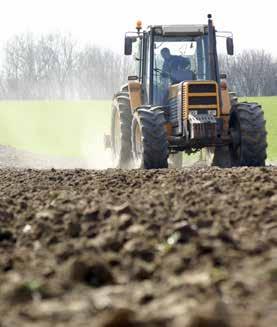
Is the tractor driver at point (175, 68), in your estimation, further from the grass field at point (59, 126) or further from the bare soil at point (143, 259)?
the grass field at point (59, 126)

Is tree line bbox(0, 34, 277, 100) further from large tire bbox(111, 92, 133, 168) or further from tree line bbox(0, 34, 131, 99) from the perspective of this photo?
large tire bbox(111, 92, 133, 168)

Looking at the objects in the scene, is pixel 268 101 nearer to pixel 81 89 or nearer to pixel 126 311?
pixel 81 89

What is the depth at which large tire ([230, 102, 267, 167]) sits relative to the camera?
38.0 ft

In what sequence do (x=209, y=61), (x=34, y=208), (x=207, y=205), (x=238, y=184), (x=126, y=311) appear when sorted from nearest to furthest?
(x=126, y=311) → (x=207, y=205) → (x=34, y=208) → (x=238, y=184) → (x=209, y=61)

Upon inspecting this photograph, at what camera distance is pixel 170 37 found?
12586 millimetres

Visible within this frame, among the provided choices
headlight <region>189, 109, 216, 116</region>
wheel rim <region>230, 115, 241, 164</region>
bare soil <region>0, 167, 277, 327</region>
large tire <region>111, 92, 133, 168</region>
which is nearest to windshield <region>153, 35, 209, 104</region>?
headlight <region>189, 109, 216, 116</region>

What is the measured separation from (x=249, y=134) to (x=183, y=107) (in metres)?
1.25

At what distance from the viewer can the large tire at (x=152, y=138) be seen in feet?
37.4

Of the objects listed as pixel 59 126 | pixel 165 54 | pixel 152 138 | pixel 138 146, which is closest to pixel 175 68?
pixel 165 54

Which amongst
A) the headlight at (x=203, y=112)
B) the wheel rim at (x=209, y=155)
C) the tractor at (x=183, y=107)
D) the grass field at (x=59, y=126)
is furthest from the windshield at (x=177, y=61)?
the grass field at (x=59, y=126)

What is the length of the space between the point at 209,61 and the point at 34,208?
745 cm

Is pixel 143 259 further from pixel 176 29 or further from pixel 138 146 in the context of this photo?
pixel 176 29

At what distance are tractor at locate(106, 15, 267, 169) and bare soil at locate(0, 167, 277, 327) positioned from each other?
550cm

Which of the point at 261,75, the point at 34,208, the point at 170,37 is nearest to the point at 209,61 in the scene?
the point at 170,37
